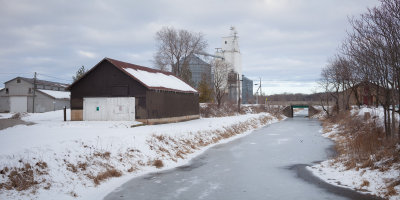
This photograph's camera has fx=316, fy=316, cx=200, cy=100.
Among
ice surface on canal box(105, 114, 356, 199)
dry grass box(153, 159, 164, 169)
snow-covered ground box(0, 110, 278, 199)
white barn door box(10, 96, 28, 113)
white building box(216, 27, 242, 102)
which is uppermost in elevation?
white building box(216, 27, 242, 102)

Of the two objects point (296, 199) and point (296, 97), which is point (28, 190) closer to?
point (296, 199)

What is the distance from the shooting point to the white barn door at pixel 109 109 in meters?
27.4

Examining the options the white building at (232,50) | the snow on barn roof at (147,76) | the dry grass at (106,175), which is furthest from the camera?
the white building at (232,50)

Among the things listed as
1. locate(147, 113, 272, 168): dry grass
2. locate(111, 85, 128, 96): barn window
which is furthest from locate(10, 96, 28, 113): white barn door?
locate(147, 113, 272, 168): dry grass

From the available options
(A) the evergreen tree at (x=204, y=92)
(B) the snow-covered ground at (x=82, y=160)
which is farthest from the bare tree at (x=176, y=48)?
(B) the snow-covered ground at (x=82, y=160)

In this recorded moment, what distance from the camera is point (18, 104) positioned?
56.4 m

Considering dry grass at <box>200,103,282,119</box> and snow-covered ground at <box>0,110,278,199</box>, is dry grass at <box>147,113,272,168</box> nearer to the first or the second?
snow-covered ground at <box>0,110,278,199</box>

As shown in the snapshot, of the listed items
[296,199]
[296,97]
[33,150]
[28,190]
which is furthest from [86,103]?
[296,97]

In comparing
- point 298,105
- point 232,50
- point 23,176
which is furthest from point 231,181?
point 298,105

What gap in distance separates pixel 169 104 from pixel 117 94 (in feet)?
17.3

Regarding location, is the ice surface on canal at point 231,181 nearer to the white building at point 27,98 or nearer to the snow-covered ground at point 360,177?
the snow-covered ground at point 360,177

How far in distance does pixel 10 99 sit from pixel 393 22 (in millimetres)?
60806

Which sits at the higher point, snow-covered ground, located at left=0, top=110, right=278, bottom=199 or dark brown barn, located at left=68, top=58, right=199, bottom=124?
dark brown barn, located at left=68, top=58, right=199, bottom=124

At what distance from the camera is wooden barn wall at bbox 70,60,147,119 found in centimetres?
2714
